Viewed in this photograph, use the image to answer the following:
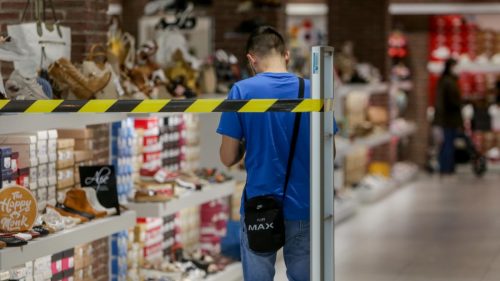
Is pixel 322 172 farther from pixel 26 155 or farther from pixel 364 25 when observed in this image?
pixel 364 25

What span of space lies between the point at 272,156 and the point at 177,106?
0.56m

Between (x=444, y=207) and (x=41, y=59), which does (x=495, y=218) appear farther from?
(x=41, y=59)

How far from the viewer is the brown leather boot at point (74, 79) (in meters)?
6.56

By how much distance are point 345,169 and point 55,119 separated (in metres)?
9.15

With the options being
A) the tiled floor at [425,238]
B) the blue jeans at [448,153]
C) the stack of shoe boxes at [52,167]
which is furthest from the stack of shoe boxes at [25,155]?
the blue jeans at [448,153]

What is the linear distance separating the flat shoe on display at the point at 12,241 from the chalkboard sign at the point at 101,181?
3.76 feet

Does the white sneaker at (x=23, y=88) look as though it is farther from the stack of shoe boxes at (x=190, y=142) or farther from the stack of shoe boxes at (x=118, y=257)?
the stack of shoe boxes at (x=190, y=142)

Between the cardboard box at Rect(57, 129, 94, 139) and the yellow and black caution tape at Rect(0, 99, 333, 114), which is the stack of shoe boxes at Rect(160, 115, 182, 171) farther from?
the yellow and black caution tape at Rect(0, 99, 333, 114)

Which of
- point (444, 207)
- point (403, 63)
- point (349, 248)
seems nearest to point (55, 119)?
point (349, 248)

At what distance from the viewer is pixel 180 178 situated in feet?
27.1

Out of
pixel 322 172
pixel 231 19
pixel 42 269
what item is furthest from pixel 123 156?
pixel 231 19

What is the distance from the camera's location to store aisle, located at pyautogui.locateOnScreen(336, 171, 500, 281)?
9.46 m

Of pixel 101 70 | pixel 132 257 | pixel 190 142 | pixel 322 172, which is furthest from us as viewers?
pixel 190 142

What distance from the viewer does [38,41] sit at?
659cm
